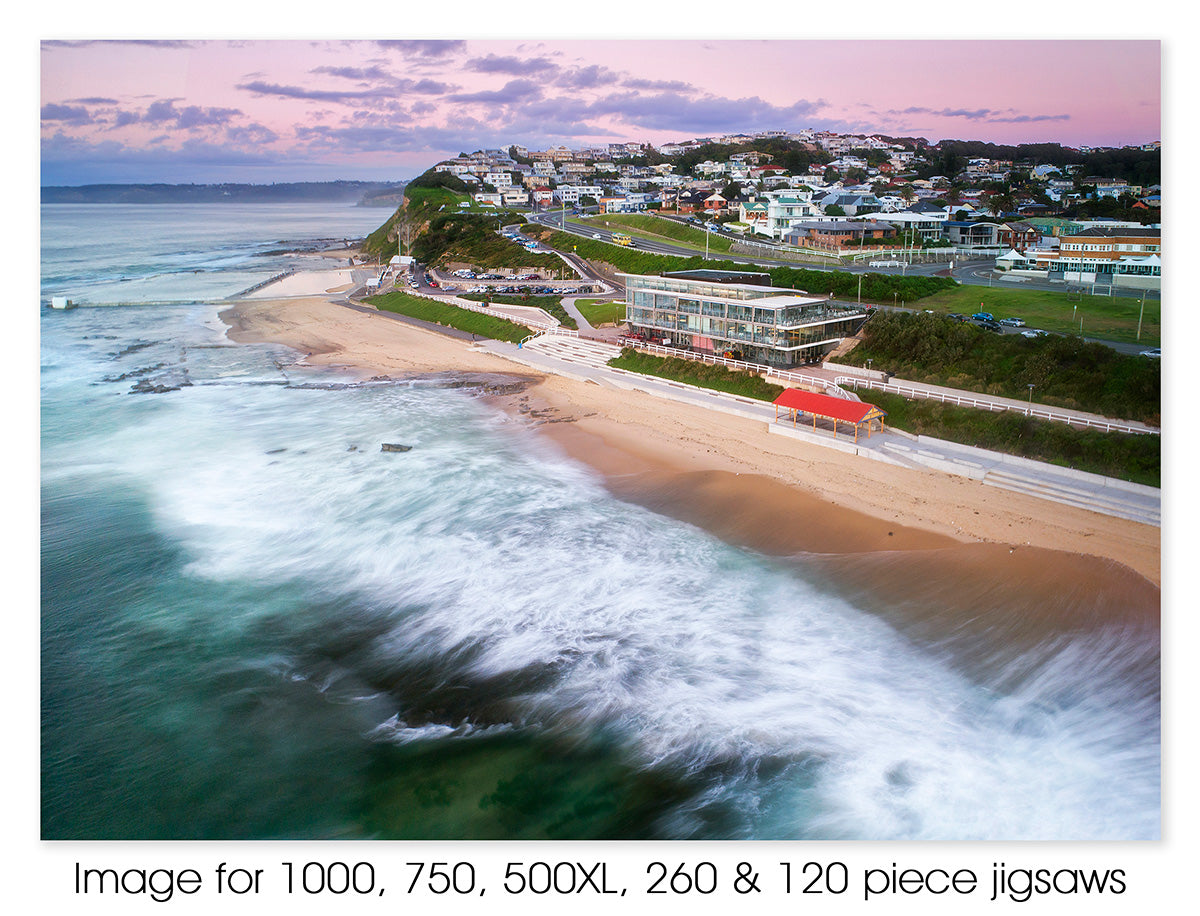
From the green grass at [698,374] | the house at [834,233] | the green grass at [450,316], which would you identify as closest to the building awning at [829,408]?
the green grass at [698,374]

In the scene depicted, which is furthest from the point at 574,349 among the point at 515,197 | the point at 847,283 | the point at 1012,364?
the point at 515,197

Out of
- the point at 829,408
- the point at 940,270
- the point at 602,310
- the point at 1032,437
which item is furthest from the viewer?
the point at 602,310

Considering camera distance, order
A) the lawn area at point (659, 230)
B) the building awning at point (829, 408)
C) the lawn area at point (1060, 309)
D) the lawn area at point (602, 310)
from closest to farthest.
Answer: the building awning at point (829, 408), the lawn area at point (1060, 309), the lawn area at point (602, 310), the lawn area at point (659, 230)

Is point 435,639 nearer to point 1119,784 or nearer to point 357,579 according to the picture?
point 357,579

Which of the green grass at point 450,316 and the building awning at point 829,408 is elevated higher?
the green grass at point 450,316

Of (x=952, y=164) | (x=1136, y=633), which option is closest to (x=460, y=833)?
(x=1136, y=633)

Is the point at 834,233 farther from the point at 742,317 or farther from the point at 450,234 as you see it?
the point at 450,234

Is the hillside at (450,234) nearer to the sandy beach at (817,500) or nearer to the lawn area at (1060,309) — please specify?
the lawn area at (1060,309)
